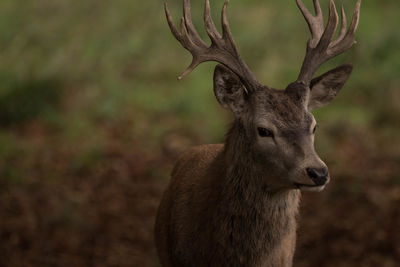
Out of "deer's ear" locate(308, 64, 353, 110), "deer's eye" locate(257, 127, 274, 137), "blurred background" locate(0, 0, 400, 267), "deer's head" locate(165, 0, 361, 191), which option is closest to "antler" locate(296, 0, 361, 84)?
"deer's head" locate(165, 0, 361, 191)

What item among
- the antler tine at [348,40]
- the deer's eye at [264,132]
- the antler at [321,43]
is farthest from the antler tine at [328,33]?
the deer's eye at [264,132]

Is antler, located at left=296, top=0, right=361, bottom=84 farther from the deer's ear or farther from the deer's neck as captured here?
the deer's neck

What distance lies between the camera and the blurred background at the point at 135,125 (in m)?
7.29

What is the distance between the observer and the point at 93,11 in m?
12.6

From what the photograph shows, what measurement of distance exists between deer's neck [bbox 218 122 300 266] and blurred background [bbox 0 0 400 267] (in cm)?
184

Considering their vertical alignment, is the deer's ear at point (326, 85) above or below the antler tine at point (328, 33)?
below

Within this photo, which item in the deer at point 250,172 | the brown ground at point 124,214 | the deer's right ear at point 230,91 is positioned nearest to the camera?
the deer at point 250,172

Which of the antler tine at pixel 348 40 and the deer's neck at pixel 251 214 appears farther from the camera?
the antler tine at pixel 348 40

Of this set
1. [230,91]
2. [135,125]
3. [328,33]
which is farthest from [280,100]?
[135,125]

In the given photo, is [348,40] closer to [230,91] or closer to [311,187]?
[230,91]

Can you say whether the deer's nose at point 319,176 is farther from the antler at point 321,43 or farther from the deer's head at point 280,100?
the antler at point 321,43

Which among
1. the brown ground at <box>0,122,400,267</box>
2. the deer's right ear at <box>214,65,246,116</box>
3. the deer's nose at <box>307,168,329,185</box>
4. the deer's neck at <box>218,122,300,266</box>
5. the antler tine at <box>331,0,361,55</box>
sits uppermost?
the antler tine at <box>331,0,361,55</box>

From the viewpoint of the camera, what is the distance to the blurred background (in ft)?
23.9

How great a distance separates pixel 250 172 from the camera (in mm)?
4852
